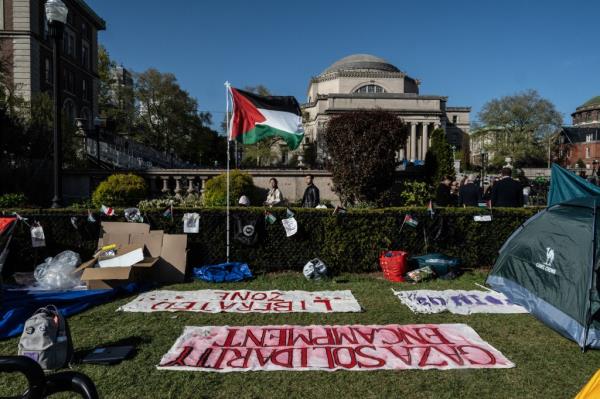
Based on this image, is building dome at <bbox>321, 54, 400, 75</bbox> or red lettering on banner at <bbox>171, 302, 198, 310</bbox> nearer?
red lettering on banner at <bbox>171, 302, 198, 310</bbox>

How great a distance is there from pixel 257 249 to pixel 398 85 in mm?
68785

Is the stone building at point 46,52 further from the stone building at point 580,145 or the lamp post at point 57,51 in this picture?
the stone building at point 580,145

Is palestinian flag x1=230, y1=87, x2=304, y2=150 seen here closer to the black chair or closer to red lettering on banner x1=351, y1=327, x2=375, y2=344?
red lettering on banner x1=351, y1=327, x2=375, y2=344

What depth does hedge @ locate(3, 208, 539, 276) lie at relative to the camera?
8.70 m

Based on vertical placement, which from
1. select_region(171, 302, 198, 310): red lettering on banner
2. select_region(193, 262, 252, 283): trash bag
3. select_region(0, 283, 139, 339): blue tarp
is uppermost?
select_region(193, 262, 252, 283): trash bag

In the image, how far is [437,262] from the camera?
8.49m

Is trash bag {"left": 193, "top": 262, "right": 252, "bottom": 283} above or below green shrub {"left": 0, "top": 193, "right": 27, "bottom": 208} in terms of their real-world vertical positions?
below

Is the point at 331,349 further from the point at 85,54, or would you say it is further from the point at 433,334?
the point at 85,54

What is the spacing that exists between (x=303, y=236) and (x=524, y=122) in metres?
66.2

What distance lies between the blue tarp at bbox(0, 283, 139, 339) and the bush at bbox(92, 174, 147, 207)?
176 inches

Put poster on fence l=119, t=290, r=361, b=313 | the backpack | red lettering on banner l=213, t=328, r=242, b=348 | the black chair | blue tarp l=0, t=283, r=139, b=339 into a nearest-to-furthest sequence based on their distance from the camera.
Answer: the black chair, the backpack, red lettering on banner l=213, t=328, r=242, b=348, blue tarp l=0, t=283, r=139, b=339, poster on fence l=119, t=290, r=361, b=313

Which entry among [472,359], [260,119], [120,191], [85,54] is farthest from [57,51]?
[85,54]

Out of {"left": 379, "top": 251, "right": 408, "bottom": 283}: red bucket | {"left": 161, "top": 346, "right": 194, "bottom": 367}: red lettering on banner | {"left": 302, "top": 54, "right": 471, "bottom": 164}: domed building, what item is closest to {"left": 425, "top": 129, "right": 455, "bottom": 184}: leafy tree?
{"left": 379, "top": 251, "right": 408, "bottom": 283}: red bucket

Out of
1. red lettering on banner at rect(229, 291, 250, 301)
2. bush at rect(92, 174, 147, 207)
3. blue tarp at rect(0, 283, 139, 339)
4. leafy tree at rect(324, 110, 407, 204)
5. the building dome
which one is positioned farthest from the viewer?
the building dome
